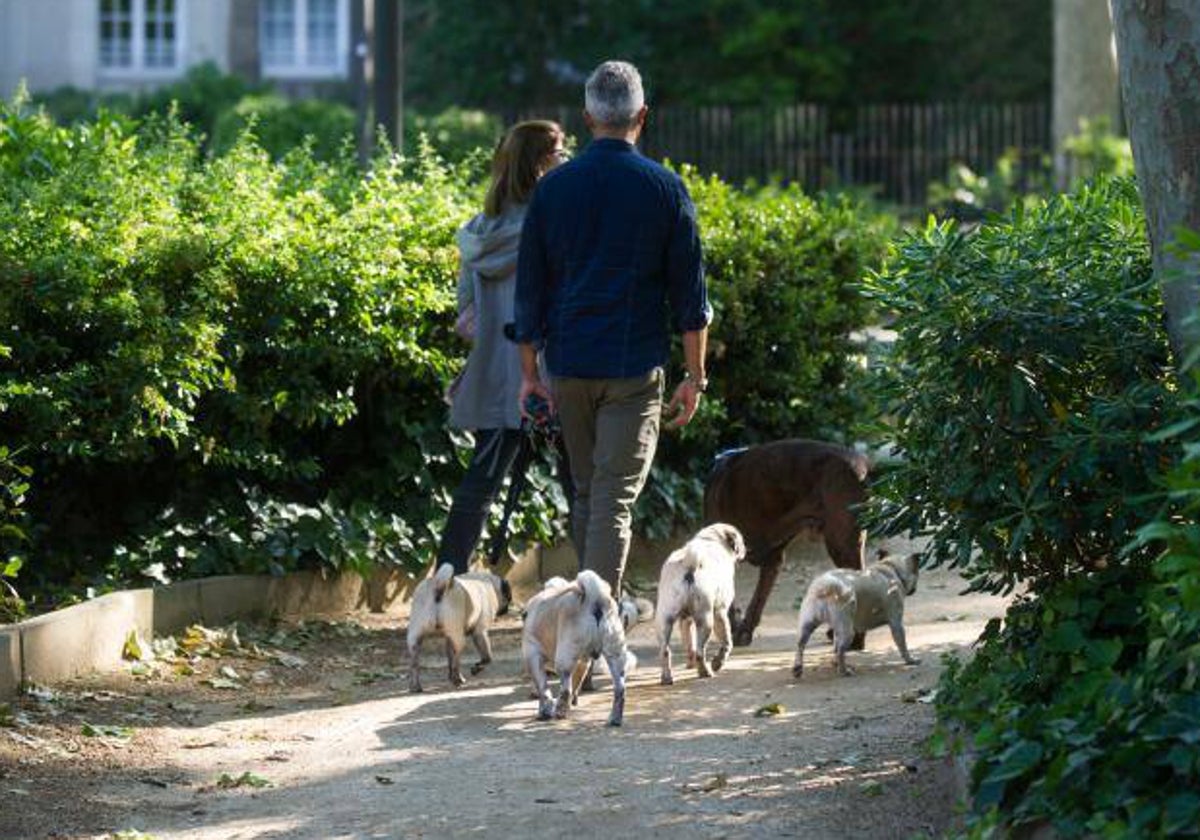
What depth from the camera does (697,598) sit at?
8422 millimetres

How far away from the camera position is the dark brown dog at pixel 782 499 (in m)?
9.78

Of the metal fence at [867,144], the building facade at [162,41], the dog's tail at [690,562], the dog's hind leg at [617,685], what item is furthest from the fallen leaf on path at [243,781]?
the building facade at [162,41]

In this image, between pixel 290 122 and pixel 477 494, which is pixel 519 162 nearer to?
pixel 477 494

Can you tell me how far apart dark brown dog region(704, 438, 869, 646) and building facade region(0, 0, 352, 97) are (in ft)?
98.6

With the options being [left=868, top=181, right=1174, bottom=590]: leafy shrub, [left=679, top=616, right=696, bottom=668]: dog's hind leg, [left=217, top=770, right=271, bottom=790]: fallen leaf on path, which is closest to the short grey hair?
[left=868, top=181, right=1174, bottom=590]: leafy shrub

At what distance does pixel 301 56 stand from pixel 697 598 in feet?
109

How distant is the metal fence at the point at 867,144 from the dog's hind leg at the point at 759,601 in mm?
18421

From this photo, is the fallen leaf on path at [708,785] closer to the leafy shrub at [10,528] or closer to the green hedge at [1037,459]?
the green hedge at [1037,459]

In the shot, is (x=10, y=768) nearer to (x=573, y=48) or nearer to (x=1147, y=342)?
(x=1147, y=342)

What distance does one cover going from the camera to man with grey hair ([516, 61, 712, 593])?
26.6ft

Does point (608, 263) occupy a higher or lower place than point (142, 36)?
lower

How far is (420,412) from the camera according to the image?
10680mm

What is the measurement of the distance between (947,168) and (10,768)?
74.4 ft

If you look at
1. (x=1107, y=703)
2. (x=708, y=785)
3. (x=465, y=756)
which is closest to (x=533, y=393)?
(x=465, y=756)
